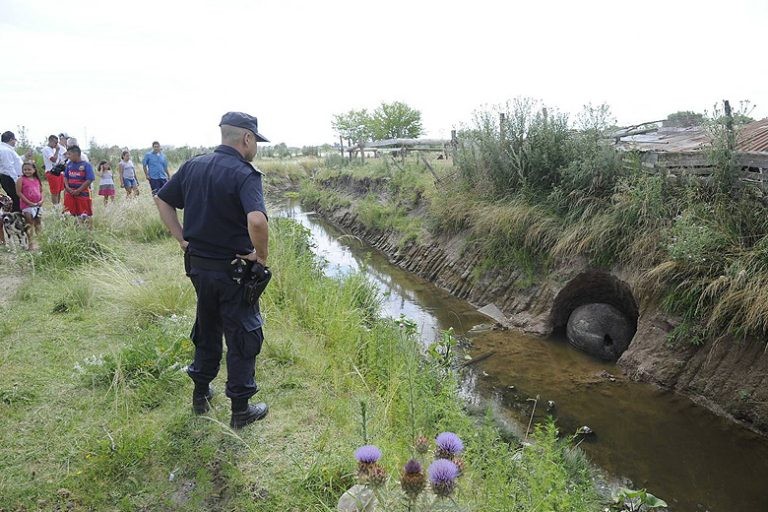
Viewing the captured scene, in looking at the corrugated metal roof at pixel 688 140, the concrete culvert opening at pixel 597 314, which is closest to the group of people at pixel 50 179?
the concrete culvert opening at pixel 597 314

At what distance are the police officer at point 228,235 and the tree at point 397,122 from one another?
4102 cm

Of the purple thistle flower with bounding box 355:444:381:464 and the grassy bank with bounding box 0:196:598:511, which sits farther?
the grassy bank with bounding box 0:196:598:511

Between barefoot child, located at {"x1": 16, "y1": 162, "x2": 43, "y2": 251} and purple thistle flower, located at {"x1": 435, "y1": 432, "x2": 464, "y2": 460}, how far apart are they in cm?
789

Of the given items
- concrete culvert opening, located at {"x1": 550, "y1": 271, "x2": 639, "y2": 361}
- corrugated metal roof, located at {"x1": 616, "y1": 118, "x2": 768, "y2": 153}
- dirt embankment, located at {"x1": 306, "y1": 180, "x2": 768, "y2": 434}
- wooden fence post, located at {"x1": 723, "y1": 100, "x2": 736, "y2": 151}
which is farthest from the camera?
concrete culvert opening, located at {"x1": 550, "y1": 271, "x2": 639, "y2": 361}

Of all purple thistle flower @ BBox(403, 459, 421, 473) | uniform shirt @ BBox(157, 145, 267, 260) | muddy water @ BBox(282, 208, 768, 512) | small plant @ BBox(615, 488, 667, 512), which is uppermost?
uniform shirt @ BBox(157, 145, 267, 260)

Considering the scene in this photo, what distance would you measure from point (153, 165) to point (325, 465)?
11.0 meters

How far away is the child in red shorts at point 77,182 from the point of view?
27.8 ft

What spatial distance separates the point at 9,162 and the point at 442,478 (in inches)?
339

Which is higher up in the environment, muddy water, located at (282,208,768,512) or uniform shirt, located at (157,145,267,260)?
uniform shirt, located at (157,145,267,260)

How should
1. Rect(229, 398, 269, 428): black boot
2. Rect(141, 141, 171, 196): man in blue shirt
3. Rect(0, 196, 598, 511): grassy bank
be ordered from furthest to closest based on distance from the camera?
Rect(141, 141, 171, 196): man in blue shirt, Rect(229, 398, 269, 428): black boot, Rect(0, 196, 598, 511): grassy bank

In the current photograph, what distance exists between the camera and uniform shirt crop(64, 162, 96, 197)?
8.50 m

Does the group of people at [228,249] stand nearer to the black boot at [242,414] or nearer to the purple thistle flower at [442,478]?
the black boot at [242,414]

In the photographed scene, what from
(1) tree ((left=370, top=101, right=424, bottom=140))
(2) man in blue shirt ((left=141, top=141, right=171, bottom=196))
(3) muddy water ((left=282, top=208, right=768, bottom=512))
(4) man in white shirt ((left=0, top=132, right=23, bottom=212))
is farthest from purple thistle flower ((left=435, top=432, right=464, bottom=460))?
(1) tree ((left=370, top=101, right=424, bottom=140))

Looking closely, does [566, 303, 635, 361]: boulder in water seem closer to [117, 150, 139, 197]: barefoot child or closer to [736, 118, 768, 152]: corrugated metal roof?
[736, 118, 768, 152]: corrugated metal roof
